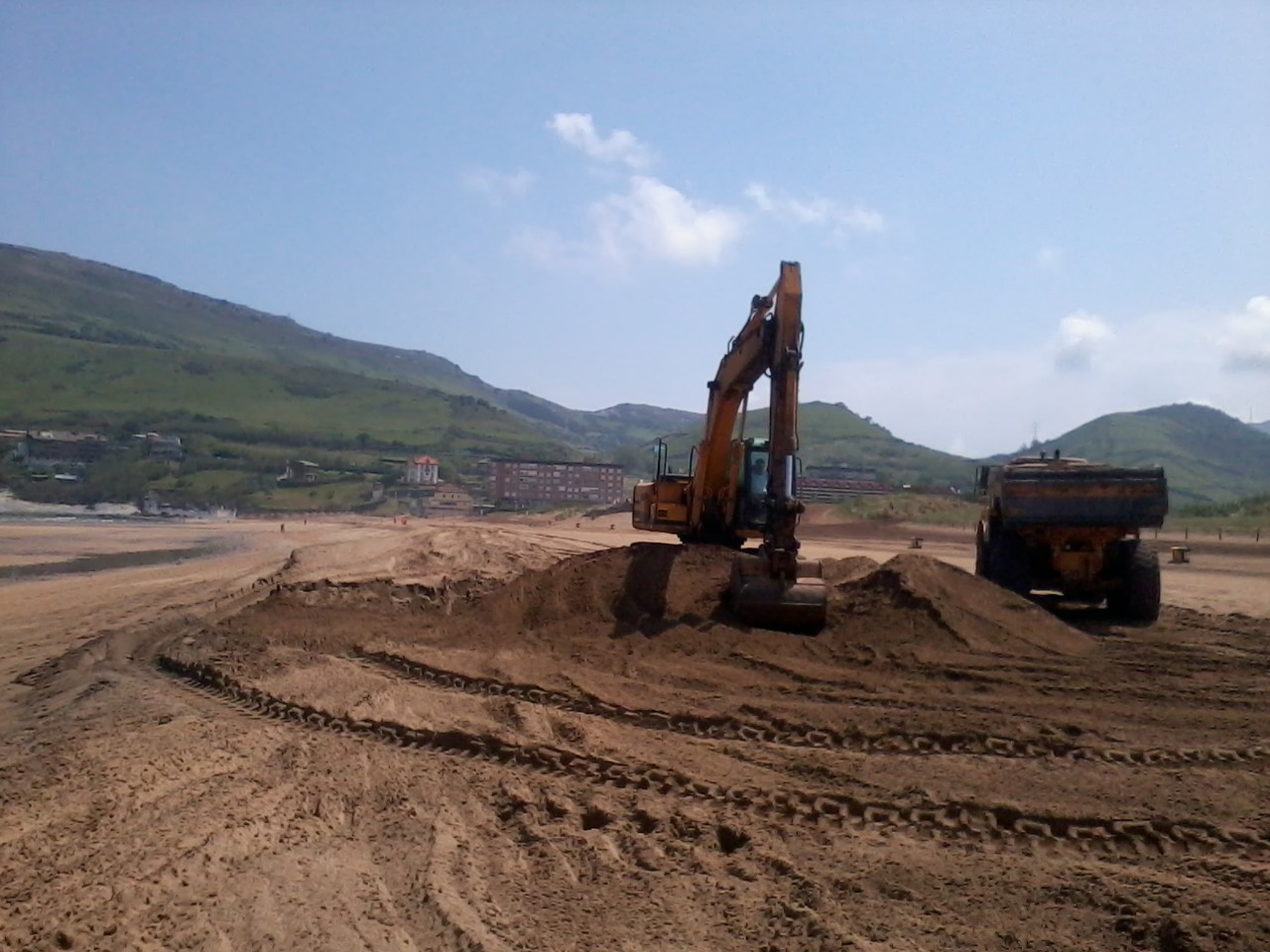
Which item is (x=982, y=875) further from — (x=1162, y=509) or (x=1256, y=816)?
(x=1162, y=509)

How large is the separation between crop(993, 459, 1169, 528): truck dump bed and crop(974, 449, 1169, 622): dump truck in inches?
0.5

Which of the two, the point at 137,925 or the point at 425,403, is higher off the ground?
the point at 425,403

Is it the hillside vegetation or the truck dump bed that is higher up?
the hillside vegetation

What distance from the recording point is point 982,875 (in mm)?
4691

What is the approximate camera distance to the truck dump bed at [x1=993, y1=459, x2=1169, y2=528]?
13.3m

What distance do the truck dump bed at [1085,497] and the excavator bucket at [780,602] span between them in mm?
4174

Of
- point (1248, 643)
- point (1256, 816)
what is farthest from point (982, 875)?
point (1248, 643)

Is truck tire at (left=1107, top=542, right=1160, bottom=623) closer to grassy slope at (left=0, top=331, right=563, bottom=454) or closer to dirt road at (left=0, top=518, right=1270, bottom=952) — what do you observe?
dirt road at (left=0, top=518, right=1270, bottom=952)

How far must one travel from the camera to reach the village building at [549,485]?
271 ft

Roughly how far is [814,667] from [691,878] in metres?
5.05

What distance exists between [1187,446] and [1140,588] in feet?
414

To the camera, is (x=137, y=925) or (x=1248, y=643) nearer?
(x=137, y=925)

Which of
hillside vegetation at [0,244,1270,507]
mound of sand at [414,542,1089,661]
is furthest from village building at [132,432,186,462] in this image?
mound of sand at [414,542,1089,661]

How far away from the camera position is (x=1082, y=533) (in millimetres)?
13633
